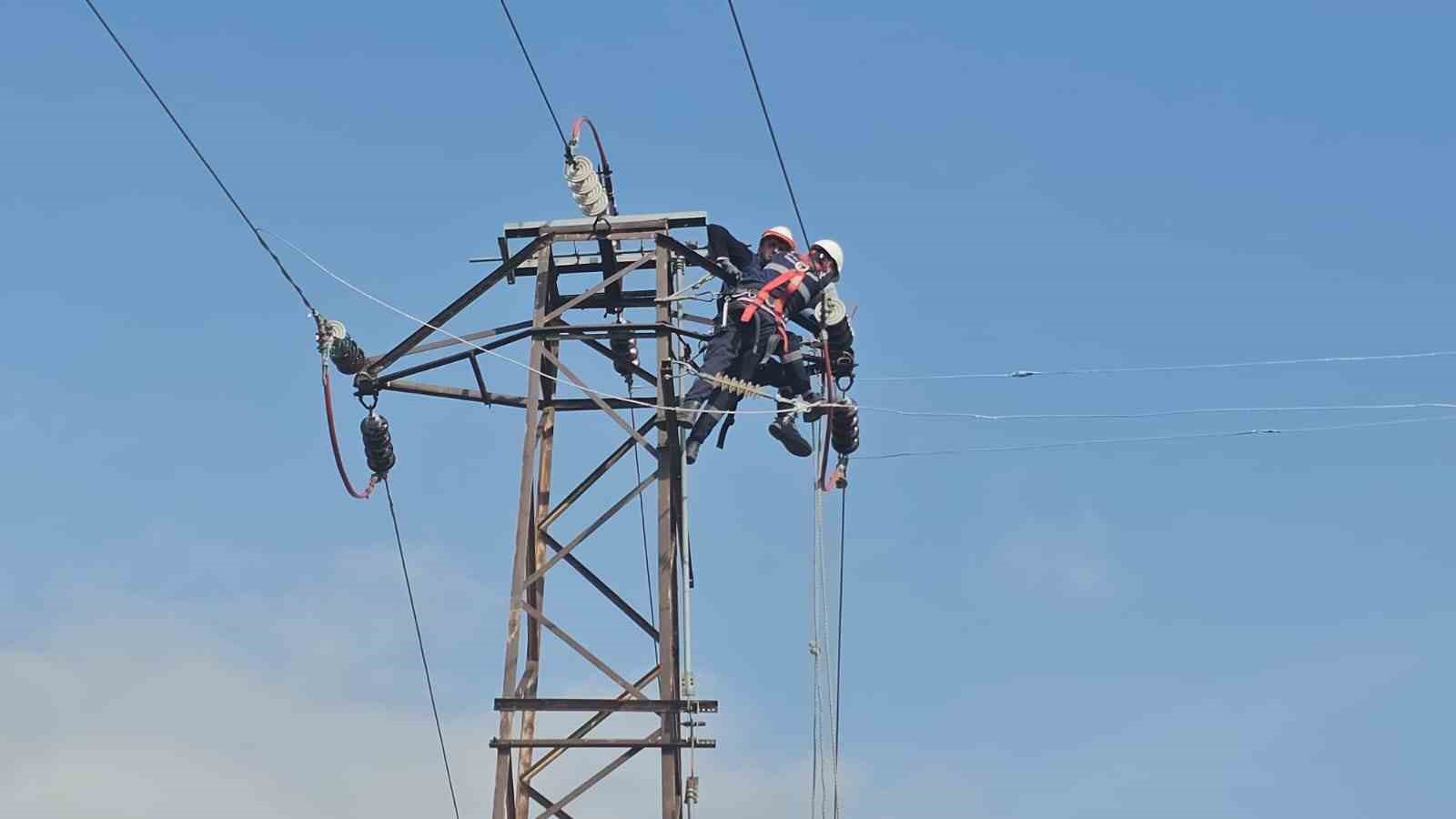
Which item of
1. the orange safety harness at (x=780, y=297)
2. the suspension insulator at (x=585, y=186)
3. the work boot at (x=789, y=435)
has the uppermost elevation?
the suspension insulator at (x=585, y=186)

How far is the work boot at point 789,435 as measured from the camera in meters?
15.7

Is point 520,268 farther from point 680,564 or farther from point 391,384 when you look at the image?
point 680,564

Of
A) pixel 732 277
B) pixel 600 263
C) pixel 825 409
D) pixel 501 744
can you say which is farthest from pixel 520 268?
pixel 501 744

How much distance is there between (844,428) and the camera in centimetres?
1583

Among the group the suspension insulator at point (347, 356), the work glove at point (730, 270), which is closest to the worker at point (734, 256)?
the work glove at point (730, 270)

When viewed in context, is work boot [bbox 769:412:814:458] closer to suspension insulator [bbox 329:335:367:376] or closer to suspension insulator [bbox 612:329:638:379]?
suspension insulator [bbox 612:329:638:379]

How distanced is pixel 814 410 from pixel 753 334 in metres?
0.81

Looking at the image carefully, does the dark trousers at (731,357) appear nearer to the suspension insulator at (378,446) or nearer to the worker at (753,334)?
the worker at (753,334)

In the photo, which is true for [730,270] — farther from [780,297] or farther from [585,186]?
[585,186]

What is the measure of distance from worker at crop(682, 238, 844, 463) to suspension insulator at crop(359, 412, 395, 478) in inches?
101

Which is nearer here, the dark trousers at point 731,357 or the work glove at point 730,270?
the dark trousers at point 731,357

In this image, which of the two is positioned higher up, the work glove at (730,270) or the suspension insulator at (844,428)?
the work glove at (730,270)

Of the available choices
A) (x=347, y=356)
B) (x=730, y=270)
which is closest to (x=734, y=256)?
(x=730, y=270)

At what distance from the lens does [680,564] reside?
49.9 feet
